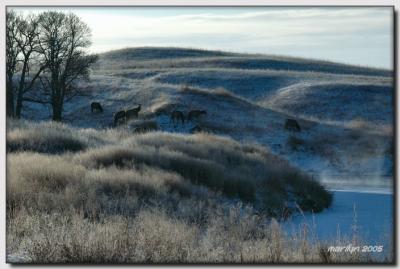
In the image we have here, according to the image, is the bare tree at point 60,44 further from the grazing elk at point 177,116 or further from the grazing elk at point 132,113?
the grazing elk at point 177,116

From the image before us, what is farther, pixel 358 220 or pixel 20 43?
pixel 20 43

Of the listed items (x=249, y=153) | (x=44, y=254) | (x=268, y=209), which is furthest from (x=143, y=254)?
(x=249, y=153)

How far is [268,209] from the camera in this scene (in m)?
16.8

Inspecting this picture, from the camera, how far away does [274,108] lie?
36.6 metres

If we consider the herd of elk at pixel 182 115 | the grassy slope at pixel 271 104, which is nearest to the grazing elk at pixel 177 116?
the herd of elk at pixel 182 115

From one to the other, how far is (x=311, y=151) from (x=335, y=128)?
1.73 m

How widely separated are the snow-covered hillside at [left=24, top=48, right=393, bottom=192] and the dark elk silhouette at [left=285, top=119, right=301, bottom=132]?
28 cm

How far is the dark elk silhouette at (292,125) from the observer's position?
25.7 metres

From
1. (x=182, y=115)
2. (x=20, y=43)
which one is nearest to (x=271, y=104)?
(x=182, y=115)

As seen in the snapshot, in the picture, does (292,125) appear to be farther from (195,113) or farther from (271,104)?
(271,104)

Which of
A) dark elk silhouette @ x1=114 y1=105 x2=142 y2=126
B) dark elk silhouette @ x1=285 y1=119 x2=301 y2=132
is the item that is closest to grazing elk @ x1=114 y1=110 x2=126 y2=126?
dark elk silhouette @ x1=114 y1=105 x2=142 y2=126

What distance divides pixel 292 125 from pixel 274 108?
1004 cm

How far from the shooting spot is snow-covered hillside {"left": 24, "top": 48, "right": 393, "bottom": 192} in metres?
18.2

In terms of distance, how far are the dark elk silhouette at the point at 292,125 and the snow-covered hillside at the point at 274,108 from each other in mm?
276
